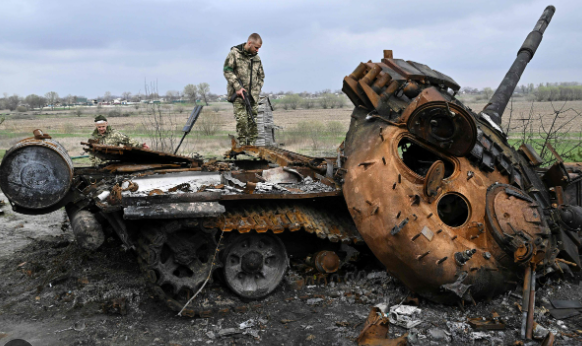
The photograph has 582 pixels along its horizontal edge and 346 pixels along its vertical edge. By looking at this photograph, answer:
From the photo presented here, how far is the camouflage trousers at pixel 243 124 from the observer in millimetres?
9117

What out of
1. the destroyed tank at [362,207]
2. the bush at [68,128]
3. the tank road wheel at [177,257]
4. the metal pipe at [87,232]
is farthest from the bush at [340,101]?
the metal pipe at [87,232]

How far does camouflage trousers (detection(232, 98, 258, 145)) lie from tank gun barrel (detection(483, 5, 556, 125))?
169 inches

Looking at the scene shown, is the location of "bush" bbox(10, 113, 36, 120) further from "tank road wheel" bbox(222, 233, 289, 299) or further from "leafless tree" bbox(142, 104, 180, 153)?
"tank road wheel" bbox(222, 233, 289, 299)

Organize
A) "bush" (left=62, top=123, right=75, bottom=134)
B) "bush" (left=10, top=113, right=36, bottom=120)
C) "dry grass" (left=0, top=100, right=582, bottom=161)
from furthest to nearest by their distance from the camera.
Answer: "bush" (left=10, top=113, right=36, bottom=120), "bush" (left=62, top=123, right=75, bottom=134), "dry grass" (left=0, top=100, right=582, bottom=161)

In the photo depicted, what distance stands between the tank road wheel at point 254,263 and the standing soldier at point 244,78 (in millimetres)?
3783

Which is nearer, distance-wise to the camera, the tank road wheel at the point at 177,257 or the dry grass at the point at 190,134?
the tank road wheel at the point at 177,257

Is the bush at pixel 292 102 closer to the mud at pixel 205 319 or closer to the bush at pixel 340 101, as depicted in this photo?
the bush at pixel 340 101

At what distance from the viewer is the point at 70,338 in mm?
4477

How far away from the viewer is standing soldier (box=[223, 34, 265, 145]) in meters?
8.83

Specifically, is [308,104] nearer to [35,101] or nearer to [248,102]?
[35,101]

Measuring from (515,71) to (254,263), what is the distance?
5.29 meters

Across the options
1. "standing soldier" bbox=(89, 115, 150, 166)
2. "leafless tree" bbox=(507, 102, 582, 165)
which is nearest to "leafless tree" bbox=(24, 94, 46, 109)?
"standing soldier" bbox=(89, 115, 150, 166)

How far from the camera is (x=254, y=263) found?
5.59m

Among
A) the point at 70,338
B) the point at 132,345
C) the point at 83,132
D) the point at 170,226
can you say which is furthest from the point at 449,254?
the point at 83,132
